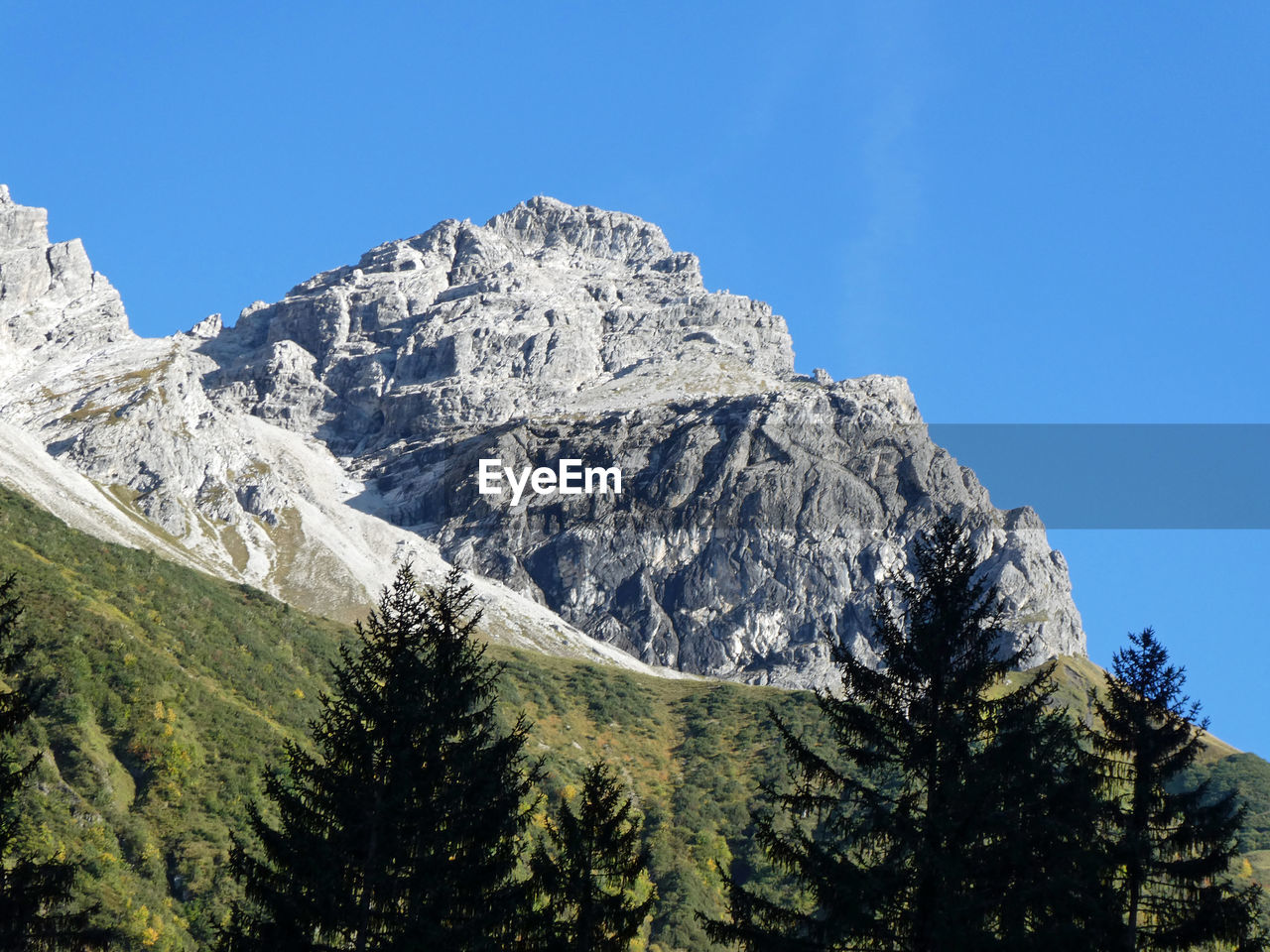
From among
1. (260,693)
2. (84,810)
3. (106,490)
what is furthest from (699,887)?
(106,490)

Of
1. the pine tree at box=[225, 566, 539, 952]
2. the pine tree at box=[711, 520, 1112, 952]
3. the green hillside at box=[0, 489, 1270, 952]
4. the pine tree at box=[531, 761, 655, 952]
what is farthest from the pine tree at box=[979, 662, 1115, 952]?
the green hillside at box=[0, 489, 1270, 952]

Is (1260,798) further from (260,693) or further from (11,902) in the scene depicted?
(11,902)

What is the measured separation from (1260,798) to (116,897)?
131450 mm

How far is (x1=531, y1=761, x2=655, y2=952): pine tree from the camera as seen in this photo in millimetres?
22656

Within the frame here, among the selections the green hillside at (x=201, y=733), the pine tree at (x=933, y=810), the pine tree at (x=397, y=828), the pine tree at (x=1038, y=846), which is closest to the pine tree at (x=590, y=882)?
the pine tree at (x=397, y=828)

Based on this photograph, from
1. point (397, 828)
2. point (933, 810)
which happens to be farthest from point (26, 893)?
point (933, 810)

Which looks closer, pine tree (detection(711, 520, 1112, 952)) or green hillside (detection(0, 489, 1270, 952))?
pine tree (detection(711, 520, 1112, 952))

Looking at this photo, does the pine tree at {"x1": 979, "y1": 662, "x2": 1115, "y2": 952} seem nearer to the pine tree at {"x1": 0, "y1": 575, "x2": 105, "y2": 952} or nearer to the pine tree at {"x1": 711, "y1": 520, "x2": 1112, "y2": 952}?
the pine tree at {"x1": 711, "y1": 520, "x2": 1112, "y2": 952}

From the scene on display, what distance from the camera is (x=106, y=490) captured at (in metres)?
→ 199

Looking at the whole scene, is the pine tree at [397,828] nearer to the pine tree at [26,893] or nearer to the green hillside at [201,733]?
the pine tree at [26,893]

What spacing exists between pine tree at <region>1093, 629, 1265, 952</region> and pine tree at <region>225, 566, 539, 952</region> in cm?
1137

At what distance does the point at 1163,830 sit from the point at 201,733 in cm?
5730

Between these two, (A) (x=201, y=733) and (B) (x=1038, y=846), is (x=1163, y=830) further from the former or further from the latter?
(A) (x=201, y=733)

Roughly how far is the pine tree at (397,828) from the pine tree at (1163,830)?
11367 mm
